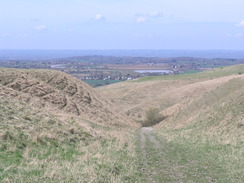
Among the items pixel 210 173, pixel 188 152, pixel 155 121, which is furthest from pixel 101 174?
pixel 155 121

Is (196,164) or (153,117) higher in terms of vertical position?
(196,164)

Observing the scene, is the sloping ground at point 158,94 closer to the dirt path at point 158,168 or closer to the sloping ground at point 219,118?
the sloping ground at point 219,118

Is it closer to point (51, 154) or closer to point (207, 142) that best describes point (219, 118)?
point (207, 142)

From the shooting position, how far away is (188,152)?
53.9ft

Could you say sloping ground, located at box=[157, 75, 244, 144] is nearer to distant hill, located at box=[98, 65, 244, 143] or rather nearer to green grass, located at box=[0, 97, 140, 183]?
Answer: distant hill, located at box=[98, 65, 244, 143]

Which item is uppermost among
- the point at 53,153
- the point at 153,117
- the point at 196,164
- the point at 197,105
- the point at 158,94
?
the point at 53,153

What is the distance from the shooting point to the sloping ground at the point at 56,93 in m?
30.1

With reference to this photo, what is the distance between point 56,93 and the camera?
1302 inches

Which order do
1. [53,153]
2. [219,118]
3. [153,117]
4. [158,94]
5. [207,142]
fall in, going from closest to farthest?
[53,153] < [207,142] < [219,118] < [153,117] < [158,94]

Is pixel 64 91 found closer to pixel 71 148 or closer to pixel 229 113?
pixel 229 113

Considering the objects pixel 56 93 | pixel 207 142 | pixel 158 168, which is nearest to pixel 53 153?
pixel 158 168

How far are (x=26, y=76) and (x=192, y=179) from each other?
26926mm

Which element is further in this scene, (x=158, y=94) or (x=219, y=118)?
(x=158, y=94)

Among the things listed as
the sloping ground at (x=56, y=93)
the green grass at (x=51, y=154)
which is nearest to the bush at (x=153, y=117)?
the sloping ground at (x=56, y=93)
